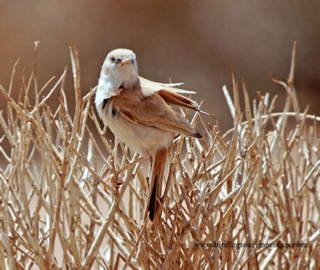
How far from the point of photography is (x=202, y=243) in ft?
3.32

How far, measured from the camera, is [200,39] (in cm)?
298

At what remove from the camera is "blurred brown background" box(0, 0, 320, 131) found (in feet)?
9.23

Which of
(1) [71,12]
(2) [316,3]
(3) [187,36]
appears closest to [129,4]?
(3) [187,36]

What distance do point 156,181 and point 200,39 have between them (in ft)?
6.28

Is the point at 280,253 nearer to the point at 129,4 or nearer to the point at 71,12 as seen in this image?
the point at 129,4

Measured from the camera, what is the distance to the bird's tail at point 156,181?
1.09 m

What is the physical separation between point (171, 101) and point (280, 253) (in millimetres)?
398

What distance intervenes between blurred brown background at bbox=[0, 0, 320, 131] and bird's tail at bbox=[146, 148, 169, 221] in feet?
4.47

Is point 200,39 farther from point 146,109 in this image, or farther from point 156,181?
point 156,181

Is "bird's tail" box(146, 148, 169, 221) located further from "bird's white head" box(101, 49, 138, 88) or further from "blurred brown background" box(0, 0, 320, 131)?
"blurred brown background" box(0, 0, 320, 131)

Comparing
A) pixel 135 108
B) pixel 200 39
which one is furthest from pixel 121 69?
pixel 200 39

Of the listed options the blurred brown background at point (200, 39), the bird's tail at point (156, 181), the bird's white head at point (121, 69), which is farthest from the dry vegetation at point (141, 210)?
the blurred brown background at point (200, 39)

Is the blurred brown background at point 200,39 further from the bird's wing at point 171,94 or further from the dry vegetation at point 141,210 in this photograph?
the dry vegetation at point 141,210

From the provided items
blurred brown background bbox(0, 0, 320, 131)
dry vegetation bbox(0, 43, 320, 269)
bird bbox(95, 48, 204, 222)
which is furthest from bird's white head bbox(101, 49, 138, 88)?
blurred brown background bbox(0, 0, 320, 131)
